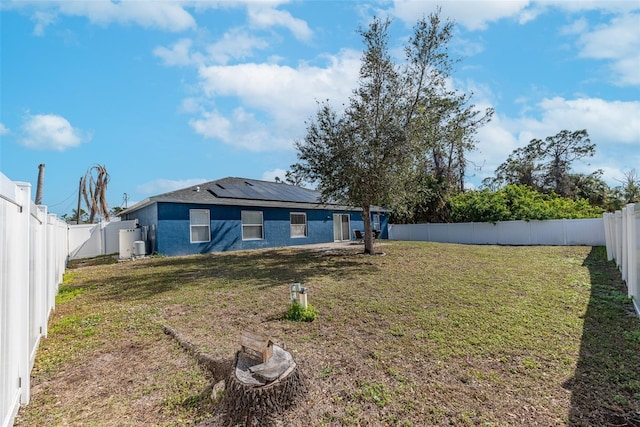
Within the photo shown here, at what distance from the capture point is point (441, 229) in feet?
66.7

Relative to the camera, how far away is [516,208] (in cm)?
1745

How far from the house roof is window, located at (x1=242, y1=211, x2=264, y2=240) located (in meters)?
0.59

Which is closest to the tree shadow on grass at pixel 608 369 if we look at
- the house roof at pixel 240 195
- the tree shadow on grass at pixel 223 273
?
the tree shadow on grass at pixel 223 273

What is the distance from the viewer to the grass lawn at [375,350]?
2.59 meters

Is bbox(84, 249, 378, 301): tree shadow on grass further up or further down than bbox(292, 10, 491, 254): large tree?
further down

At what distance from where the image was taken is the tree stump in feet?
7.95

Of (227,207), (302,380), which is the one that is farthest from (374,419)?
(227,207)

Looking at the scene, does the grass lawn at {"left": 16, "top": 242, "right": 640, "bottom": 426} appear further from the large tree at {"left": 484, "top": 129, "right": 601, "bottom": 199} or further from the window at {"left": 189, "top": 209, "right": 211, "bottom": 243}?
the large tree at {"left": 484, "top": 129, "right": 601, "bottom": 199}

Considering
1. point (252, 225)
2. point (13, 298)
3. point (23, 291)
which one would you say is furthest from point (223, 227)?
point (13, 298)

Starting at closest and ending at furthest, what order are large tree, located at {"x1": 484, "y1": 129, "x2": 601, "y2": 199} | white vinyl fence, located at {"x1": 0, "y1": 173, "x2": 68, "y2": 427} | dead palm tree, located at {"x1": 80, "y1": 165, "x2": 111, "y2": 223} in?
white vinyl fence, located at {"x1": 0, "y1": 173, "x2": 68, "y2": 427} → dead palm tree, located at {"x1": 80, "y1": 165, "x2": 111, "y2": 223} → large tree, located at {"x1": 484, "y1": 129, "x2": 601, "y2": 199}

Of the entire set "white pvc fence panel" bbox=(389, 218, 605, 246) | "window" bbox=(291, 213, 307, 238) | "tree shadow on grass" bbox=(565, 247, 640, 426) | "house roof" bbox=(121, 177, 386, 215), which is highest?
"house roof" bbox=(121, 177, 386, 215)

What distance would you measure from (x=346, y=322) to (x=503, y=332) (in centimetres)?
204

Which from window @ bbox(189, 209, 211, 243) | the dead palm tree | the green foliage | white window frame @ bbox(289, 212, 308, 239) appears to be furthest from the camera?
the dead palm tree

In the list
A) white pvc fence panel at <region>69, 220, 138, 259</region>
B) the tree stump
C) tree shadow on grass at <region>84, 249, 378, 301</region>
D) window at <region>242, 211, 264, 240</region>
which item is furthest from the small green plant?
white pvc fence panel at <region>69, 220, 138, 259</region>
